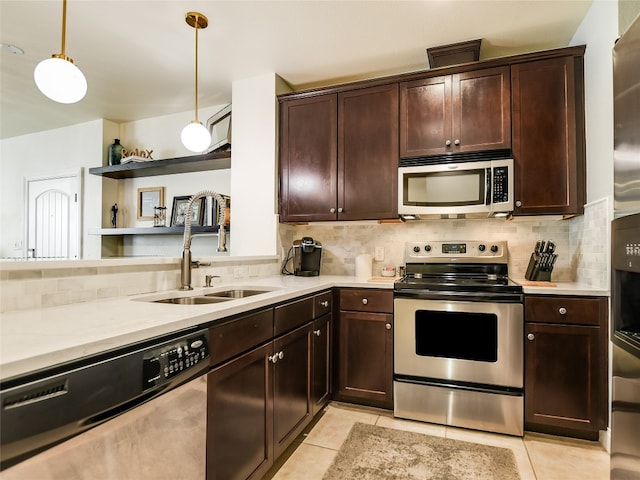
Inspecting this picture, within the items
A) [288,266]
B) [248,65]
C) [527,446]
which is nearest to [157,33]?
[248,65]

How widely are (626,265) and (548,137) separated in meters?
1.68

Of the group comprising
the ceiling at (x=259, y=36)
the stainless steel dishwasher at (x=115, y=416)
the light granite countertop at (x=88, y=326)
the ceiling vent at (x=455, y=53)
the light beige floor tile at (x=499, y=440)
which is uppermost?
the ceiling at (x=259, y=36)

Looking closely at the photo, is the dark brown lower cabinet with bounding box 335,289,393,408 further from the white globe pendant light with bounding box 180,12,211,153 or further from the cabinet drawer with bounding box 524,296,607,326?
the white globe pendant light with bounding box 180,12,211,153

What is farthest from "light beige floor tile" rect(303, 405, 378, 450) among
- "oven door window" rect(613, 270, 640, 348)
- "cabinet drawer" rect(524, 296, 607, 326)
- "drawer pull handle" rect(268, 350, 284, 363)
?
"oven door window" rect(613, 270, 640, 348)

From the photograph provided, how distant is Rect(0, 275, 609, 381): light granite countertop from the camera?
758 mm

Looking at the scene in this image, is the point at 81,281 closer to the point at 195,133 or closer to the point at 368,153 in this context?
the point at 195,133

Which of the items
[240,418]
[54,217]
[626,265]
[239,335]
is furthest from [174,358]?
[54,217]

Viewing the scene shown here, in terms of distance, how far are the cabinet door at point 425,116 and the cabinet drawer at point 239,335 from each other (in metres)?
1.68

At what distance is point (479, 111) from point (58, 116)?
14.4ft

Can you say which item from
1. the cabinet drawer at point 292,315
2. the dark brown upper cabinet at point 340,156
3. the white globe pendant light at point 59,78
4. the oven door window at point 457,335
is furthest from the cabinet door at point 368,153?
the white globe pendant light at point 59,78

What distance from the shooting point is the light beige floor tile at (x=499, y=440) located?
1.84 metres

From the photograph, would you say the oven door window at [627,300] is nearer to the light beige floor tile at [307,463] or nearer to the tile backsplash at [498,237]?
the tile backsplash at [498,237]

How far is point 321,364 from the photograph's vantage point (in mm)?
2250

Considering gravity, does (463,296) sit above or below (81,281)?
below
